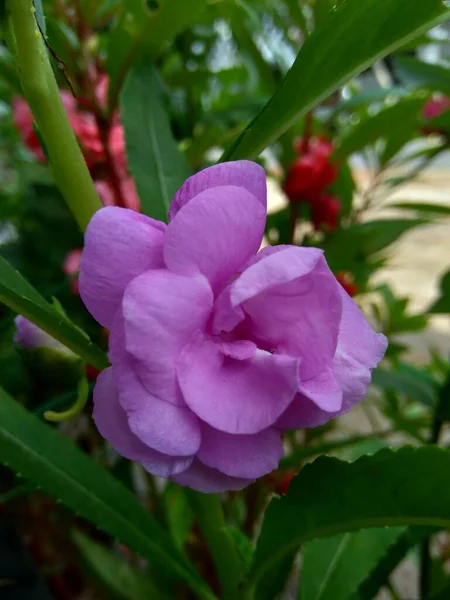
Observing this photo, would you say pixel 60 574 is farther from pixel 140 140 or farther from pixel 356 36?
pixel 356 36

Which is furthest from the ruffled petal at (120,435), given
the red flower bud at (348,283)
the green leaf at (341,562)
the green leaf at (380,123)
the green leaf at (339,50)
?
the green leaf at (380,123)

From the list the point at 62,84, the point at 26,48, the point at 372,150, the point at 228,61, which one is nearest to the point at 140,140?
the point at 26,48

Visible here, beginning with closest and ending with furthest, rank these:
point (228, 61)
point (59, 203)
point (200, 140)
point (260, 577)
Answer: point (260, 577), point (200, 140), point (59, 203), point (228, 61)

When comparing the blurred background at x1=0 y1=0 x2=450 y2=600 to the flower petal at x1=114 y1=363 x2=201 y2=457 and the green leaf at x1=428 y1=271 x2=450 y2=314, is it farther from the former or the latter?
the flower petal at x1=114 y1=363 x2=201 y2=457

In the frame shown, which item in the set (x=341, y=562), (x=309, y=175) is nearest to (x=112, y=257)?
(x=341, y=562)

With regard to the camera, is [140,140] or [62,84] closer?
[140,140]

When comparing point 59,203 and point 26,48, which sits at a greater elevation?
point 26,48
